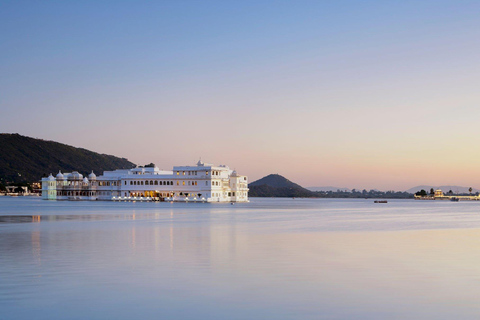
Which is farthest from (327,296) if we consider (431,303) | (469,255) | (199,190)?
(199,190)

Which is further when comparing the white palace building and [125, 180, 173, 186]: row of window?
[125, 180, 173, 186]: row of window

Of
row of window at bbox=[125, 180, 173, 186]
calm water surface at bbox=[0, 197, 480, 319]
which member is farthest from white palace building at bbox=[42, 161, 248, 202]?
calm water surface at bbox=[0, 197, 480, 319]

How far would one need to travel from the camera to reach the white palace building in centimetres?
12356

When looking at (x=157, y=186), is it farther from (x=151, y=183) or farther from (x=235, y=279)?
(x=235, y=279)

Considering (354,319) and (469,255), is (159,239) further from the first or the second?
(354,319)

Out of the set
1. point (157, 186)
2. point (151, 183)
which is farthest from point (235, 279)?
point (151, 183)

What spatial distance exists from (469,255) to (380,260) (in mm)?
4696

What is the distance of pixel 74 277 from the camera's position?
662 inches

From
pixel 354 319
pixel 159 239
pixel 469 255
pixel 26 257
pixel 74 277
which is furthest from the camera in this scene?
pixel 159 239

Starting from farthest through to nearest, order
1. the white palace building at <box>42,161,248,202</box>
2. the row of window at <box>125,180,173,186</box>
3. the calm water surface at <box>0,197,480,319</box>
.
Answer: the row of window at <box>125,180,173,186</box>
the white palace building at <box>42,161,248,202</box>
the calm water surface at <box>0,197,480,319</box>

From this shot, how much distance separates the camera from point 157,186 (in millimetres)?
129000

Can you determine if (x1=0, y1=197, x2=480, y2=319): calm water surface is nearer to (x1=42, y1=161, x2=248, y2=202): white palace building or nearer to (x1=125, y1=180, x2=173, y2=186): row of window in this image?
(x1=42, y1=161, x2=248, y2=202): white palace building

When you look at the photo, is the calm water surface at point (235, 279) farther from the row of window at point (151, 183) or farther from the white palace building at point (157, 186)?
the row of window at point (151, 183)

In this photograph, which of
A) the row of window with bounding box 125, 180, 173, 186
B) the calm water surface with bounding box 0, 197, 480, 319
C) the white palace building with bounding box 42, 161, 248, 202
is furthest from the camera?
the row of window with bounding box 125, 180, 173, 186
